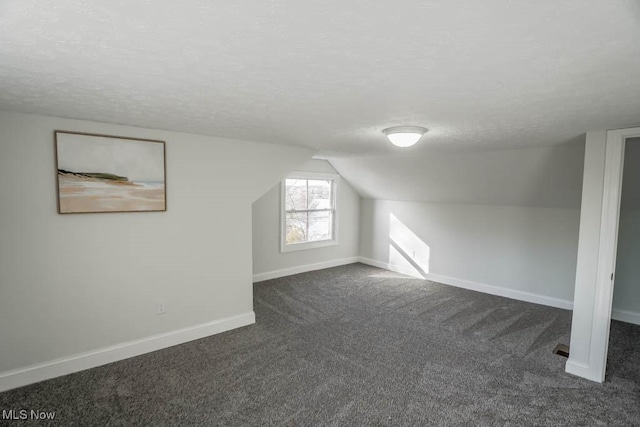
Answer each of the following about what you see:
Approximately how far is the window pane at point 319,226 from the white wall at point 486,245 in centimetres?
92

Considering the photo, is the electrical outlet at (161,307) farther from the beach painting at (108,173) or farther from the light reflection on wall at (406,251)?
the light reflection on wall at (406,251)

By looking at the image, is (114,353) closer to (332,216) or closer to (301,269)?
(301,269)

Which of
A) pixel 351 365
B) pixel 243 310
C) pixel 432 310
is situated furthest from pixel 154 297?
pixel 432 310

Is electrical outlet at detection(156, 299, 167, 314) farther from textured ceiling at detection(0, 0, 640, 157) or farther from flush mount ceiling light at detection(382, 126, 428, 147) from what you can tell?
flush mount ceiling light at detection(382, 126, 428, 147)

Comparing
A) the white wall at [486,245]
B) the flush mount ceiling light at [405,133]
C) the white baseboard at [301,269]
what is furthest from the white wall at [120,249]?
the white wall at [486,245]

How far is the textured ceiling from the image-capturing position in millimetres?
989

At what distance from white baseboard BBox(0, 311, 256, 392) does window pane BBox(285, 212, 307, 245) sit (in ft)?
7.18

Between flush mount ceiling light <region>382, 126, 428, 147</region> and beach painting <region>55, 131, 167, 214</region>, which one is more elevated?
flush mount ceiling light <region>382, 126, 428, 147</region>

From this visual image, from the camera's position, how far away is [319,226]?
20.4 ft

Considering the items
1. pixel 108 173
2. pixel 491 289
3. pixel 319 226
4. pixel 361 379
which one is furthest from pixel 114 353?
pixel 491 289

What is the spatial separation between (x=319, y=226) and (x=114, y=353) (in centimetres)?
390

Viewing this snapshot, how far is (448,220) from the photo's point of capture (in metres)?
5.32

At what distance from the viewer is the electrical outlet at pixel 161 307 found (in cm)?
312

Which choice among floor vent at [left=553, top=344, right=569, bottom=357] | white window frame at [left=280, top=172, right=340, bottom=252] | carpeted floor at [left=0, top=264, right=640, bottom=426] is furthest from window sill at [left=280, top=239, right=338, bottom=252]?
floor vent at [left=553, top=344, right=569, bottom=357]
